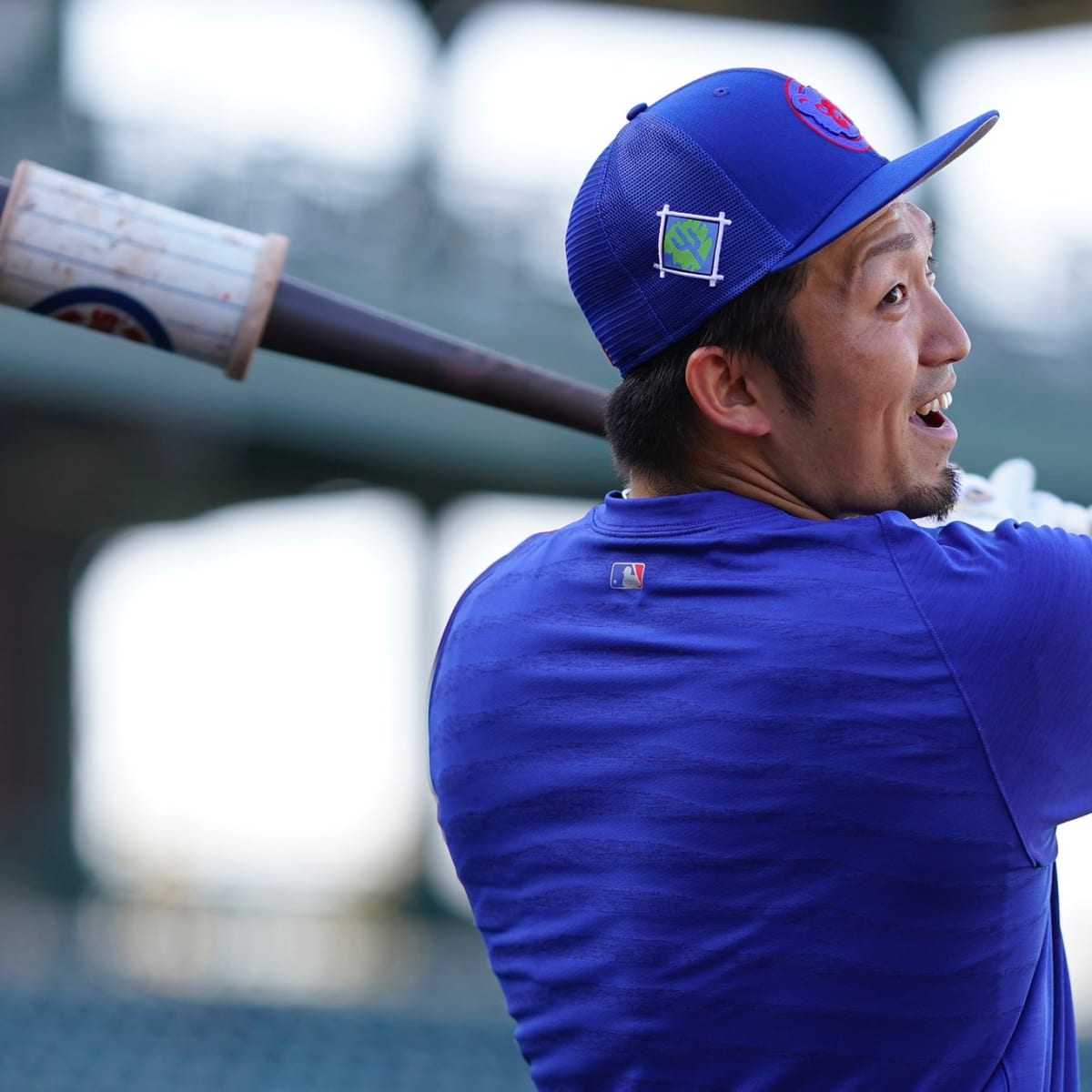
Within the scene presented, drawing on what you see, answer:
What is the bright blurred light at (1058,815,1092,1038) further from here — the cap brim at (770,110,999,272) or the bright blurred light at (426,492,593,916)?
the cap brim at (770,110,999,272)

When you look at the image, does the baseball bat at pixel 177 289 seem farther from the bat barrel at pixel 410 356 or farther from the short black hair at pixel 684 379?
the short black hair at pixel 684 379

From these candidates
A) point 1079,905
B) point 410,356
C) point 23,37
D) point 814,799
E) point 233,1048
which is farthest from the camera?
point 23,37

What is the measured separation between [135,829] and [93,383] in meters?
2.93

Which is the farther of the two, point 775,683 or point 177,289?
point 177,289

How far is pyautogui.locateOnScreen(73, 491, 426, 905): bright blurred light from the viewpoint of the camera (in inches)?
371

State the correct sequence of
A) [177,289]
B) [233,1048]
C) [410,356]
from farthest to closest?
[233,1048]
[410,356]
[177,289]

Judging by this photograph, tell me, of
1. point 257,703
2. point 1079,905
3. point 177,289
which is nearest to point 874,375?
point 177,289

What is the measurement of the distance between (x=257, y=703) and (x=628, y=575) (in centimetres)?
868

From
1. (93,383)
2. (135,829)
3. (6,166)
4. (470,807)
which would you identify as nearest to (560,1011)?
(470,807)

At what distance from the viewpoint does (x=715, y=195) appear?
1222mm

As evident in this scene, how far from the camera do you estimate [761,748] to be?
3.81 ft

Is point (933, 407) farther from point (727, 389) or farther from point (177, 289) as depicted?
point (177, 289)

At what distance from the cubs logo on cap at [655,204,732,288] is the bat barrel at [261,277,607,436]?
372 millimetres

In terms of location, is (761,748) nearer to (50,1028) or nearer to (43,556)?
(50,1028)
